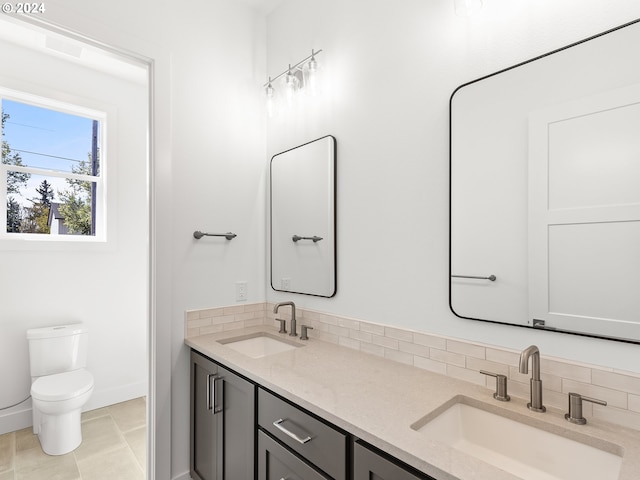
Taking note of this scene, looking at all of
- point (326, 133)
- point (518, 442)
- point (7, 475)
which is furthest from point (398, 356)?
point (7, 475)

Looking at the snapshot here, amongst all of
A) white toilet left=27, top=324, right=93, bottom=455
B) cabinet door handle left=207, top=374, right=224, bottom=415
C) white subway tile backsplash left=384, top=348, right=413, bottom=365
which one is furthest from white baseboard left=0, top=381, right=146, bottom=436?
white subway tile backsplash left=384, top=348, right=413, bottom=365

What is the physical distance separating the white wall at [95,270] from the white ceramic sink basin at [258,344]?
86 centimetres

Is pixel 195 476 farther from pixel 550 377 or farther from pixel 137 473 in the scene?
pixel 550 377

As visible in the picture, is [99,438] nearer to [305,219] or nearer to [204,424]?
[204,424]

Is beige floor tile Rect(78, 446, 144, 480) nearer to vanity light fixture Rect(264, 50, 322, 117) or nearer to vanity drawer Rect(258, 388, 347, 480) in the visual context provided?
vanity drawer Rect(258, 388, 347, 480)

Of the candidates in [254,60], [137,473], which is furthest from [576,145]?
[137,473]

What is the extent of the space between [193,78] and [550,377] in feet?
7.02

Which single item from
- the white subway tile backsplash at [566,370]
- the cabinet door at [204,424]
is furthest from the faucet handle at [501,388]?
the cabinet door at [204,424]

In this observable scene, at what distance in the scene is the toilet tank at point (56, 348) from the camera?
242cm

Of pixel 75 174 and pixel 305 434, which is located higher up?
pixel 75 174

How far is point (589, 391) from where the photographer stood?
99 centimetres

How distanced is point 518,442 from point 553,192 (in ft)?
2.48

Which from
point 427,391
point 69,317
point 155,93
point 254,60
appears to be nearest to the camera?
point 427,391
